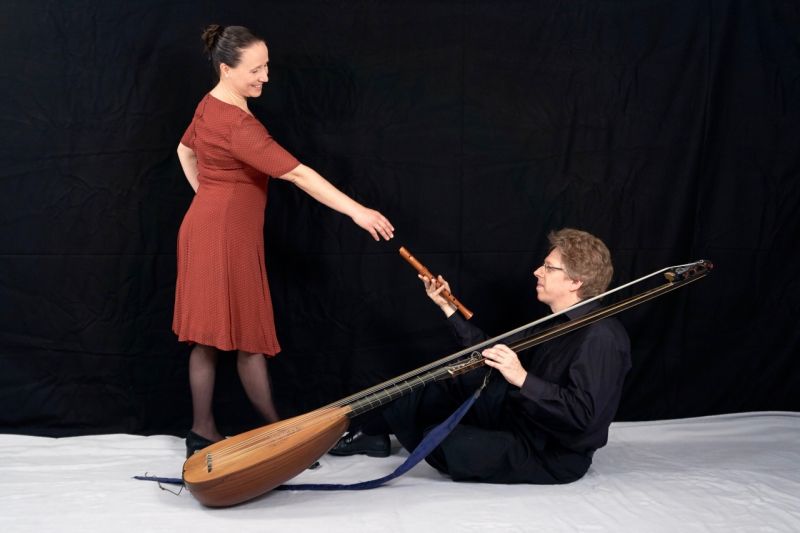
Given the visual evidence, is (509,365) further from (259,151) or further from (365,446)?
(259,151)

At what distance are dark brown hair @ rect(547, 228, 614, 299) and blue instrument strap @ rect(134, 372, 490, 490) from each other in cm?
37

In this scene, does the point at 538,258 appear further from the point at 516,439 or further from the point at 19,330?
the point at 19,330

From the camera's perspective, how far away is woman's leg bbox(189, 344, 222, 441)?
8.73ft

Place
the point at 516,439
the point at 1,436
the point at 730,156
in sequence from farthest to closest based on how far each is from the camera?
the point at 730,156 → the point at 1,436 → the point at 516,439

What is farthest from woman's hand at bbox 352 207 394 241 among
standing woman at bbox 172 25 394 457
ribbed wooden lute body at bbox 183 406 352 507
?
ribbed wooden lute body at bbox 183 406 352 507


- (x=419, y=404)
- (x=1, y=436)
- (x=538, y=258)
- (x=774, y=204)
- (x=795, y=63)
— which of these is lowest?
(x=1, y=436)

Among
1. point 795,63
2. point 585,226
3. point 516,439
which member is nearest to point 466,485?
point 516,439

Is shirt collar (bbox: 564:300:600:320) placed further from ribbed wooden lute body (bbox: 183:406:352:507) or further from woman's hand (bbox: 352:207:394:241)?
ribbed wooden lute body (bbox: 183:406:352:507)

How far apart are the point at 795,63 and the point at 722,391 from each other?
117 centimetres

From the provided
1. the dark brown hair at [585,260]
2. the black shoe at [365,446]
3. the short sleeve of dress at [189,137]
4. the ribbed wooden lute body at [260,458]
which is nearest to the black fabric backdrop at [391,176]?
the short sleeve of dress at [189,137]

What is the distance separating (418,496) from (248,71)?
4.11ft

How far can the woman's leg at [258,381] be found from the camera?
8.78ft

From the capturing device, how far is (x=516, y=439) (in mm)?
2436

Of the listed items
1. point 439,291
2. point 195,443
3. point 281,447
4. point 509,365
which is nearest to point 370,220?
point 439,291
